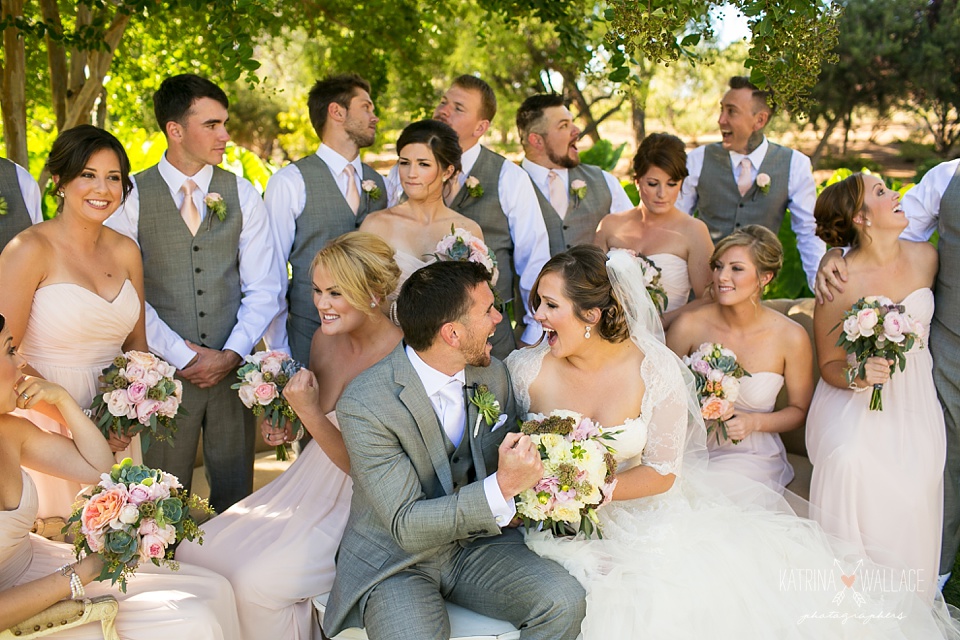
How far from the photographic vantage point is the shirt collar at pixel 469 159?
5.39 meters

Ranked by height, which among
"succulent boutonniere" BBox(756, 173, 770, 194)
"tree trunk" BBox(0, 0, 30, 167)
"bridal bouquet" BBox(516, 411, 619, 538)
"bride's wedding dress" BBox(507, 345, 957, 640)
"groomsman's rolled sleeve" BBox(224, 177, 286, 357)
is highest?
"tree trunk" BBox(0, 0, 30, 167)

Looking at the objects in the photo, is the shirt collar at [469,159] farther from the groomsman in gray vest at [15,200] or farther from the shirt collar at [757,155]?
the groomsman in gray vest at [15,200]

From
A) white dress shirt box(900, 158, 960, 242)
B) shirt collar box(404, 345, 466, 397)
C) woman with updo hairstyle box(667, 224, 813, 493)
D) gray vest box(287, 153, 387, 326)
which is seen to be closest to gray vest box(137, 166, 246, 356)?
gray vest box(287, 153, 387, 326)

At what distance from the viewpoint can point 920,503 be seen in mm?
4164

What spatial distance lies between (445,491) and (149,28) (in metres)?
6.26

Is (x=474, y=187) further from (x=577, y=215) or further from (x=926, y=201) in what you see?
(x=926, y=201)

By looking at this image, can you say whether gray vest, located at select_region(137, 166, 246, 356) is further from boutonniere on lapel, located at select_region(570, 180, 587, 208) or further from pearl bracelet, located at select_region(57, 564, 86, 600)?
boutonniere on lapel, located at select_region(570, 180, 587, 208)

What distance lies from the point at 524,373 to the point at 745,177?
290cm

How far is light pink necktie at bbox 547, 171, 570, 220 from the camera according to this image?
18.7 ft

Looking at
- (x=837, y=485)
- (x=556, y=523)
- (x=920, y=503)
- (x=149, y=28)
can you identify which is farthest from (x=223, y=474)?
(x=149, y=28)

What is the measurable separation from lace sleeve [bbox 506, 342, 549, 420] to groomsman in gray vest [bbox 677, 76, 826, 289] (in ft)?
8.62

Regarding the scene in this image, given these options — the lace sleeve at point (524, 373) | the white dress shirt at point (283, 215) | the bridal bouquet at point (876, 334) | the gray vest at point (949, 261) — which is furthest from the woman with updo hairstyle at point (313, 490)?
the gray vest at point (949, 261)

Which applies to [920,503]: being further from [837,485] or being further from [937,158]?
[937,158]

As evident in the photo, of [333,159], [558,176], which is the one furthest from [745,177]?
[333,159]
